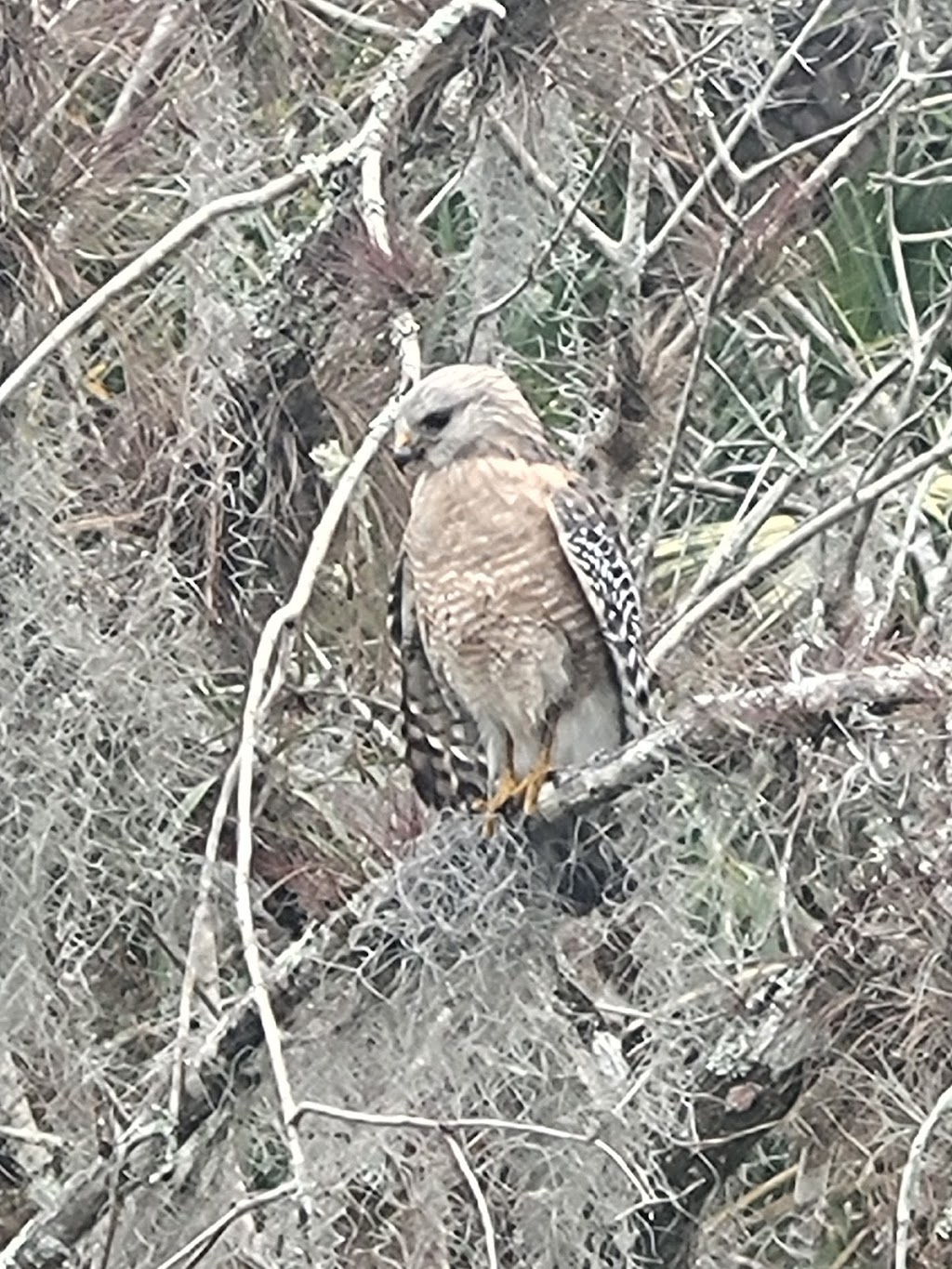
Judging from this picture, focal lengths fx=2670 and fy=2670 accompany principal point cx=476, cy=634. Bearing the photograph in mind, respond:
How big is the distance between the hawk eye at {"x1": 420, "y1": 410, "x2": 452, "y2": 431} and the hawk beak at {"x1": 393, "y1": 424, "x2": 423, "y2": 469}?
23 mm

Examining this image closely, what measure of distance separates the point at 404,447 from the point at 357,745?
58 cm

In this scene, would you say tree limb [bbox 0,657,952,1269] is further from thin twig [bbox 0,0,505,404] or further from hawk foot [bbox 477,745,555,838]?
thin twig [bbox 0,0,505,404]

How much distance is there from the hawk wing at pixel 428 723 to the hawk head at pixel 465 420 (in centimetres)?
19

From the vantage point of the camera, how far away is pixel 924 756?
2.55 m

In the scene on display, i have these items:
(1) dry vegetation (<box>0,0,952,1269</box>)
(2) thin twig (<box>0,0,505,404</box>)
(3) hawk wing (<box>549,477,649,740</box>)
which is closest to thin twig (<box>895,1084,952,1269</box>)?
(1) dry vegetation (<box>0,0,952,1269</box>)

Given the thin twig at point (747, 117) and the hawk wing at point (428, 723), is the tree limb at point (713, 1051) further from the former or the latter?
the thin twig at point (747, 117)

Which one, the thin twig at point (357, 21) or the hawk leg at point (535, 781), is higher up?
the thin twig at point (357, 21)

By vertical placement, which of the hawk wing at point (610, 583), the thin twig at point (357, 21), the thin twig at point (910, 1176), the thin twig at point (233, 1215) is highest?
the thin twig at point (357, 21)

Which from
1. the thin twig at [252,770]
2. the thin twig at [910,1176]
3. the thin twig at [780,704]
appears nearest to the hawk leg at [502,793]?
the thin twig at [780,704]

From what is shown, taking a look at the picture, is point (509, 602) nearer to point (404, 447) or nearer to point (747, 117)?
point (404, 447)

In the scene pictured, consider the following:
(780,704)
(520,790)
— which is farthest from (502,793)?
(780,704)

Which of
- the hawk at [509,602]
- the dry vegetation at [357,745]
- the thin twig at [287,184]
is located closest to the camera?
the thin twig at [287,184]

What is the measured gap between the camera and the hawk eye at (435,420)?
10.9ft

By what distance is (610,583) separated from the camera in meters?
3.41
